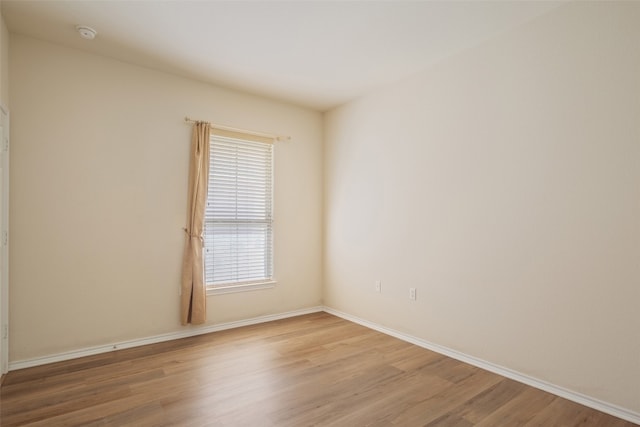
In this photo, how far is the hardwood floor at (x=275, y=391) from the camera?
2078 mm

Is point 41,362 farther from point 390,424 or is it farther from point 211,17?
point 211,17

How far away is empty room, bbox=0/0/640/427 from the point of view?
2.19 m

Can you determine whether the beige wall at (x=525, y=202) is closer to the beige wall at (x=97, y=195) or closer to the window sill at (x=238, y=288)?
the window sill at (x=238, y=288)

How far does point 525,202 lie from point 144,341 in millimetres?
3556

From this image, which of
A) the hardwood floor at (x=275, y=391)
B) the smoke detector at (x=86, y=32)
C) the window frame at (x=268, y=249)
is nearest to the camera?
the hardwood floor at (x=275, y=391)

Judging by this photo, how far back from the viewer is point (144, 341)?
129 inches

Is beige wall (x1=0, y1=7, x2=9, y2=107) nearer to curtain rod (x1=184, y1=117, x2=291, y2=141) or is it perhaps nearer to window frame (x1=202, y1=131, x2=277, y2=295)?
curtain rod (x1=184, y1=117, x2=291, y2=141)

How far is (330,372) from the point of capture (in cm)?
271

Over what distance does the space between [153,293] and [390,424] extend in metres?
2.48

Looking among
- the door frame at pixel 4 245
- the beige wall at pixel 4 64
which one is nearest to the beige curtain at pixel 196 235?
the door frame at pixel 4 245

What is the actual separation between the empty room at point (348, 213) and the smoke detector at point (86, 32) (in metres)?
0.05

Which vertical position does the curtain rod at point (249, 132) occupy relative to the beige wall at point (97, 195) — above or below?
above

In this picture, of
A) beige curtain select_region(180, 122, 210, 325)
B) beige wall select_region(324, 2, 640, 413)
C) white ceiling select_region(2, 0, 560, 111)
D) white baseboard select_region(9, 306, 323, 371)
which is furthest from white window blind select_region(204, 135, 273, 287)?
beige wall select_region(324, 2, 640, 413)

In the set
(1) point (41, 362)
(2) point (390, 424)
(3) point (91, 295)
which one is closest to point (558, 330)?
(2) point (390, 424)
